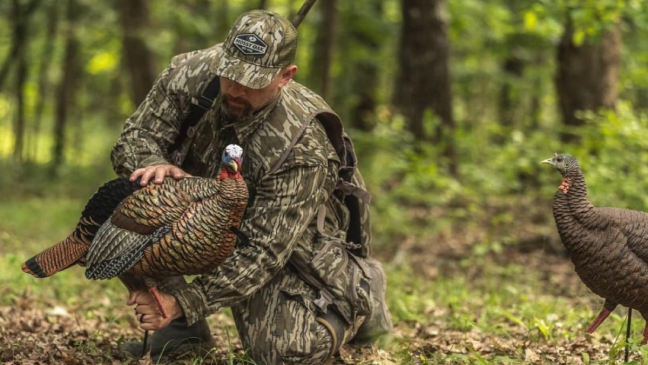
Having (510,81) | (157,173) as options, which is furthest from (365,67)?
(157,173)

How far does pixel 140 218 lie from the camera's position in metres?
3.67

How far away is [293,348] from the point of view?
4.36m

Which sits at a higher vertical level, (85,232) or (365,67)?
(85,232)

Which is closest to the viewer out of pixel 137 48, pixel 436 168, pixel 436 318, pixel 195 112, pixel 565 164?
pixel 565 164

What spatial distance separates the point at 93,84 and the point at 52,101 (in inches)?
173

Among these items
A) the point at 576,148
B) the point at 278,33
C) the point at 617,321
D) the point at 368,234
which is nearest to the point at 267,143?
the point at 278,33

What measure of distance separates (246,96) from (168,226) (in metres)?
0.86

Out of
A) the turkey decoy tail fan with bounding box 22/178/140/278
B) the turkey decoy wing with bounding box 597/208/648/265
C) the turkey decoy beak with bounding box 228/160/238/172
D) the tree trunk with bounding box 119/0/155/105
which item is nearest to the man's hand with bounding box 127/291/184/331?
the turkey decoy tail fan with bounding box 22/178/140/278

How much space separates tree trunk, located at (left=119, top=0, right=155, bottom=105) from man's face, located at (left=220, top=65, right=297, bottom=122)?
9408mm

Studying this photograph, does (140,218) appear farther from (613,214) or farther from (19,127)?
(19,127)

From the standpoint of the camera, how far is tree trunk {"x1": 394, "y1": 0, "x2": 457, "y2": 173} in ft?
36.9

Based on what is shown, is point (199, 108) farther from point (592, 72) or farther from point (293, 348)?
point (592, 72)

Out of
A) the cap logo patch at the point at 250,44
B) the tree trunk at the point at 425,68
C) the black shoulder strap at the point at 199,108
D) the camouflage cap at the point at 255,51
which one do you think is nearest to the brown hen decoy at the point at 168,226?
the camouflage cap at the point at 255,51

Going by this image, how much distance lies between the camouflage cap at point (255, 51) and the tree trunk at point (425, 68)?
24.2 ft
